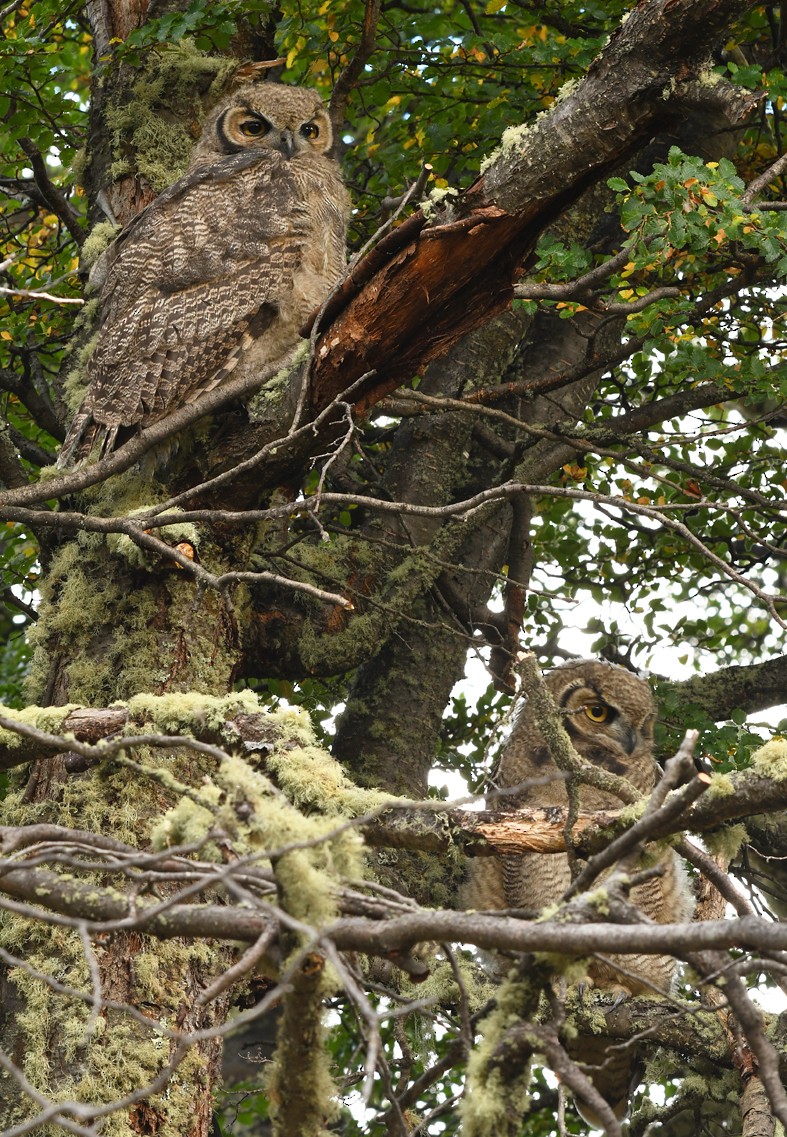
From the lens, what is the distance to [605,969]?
5121mm

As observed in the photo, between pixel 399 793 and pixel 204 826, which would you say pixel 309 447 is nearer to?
pixel 399 793

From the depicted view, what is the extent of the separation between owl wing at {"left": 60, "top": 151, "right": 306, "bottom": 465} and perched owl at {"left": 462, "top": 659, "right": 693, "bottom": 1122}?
2010 mm

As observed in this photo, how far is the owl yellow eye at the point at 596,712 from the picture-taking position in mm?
5488

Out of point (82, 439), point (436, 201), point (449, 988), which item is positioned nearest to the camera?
point (436, 201)

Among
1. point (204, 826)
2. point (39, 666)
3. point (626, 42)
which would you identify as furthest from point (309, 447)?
point (204, 826)

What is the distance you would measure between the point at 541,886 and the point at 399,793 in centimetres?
82

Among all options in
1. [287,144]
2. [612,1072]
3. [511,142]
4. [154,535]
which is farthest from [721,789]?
[287,144]

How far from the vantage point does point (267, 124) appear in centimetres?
554

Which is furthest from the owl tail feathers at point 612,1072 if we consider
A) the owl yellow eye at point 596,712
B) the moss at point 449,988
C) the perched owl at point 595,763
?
the owl yellow eye at point 596,712

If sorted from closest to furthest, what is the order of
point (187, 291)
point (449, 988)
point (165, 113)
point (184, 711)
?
point (184, 711) → point (449, 988) → point (187, 291) → point (165, 113)

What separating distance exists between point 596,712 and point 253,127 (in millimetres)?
3016

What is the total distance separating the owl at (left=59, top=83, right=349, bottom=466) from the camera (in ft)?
14.3

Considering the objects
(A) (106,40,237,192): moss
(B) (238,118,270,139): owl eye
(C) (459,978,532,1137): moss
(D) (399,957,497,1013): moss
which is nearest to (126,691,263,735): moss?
(C) (459,978,532,1137): moss

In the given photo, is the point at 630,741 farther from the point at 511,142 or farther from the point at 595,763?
the point at 511,142
